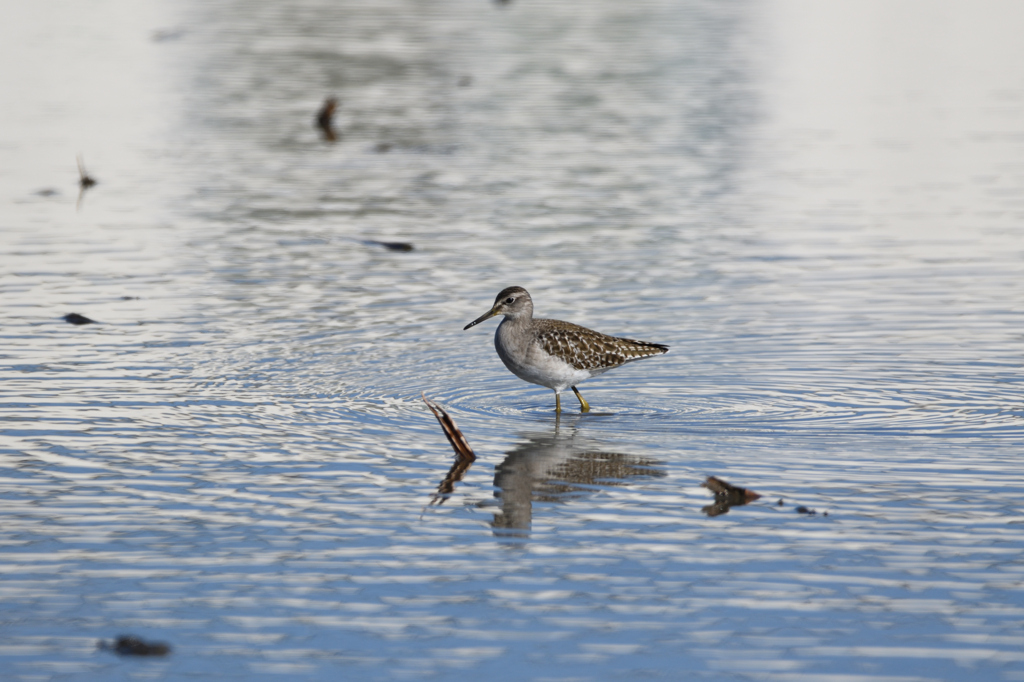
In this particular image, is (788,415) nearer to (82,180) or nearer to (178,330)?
(178,330)

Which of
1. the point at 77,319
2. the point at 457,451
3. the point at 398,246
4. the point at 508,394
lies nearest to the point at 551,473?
the point at 457,451

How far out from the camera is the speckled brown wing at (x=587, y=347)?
13.9 meters

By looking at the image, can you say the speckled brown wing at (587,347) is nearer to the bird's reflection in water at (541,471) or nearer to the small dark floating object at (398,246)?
the bird's reflection in water at (541,471)

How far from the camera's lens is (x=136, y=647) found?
26.5 ft

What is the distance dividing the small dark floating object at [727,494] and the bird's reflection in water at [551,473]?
855mm

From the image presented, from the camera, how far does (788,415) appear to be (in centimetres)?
1336

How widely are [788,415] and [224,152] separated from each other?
2049cm

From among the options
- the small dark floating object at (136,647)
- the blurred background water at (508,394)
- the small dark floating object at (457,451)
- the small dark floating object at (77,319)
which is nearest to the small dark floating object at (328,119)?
the blurred background water at (508,394)

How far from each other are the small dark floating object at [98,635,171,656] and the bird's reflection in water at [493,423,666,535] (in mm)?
2886

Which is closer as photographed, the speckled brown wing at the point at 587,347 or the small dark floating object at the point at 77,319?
the speckled brown wing at the point at 587,347

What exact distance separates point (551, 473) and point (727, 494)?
1630 mm

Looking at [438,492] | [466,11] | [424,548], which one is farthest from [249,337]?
[466,11]

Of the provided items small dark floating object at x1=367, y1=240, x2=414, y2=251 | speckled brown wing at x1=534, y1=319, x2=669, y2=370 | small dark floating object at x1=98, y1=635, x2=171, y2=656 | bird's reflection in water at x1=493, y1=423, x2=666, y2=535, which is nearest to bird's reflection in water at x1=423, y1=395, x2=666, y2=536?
bird's reflection in water at x1=493, y1=423, x2=666, y2=535

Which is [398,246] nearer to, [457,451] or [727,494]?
[457,451]
